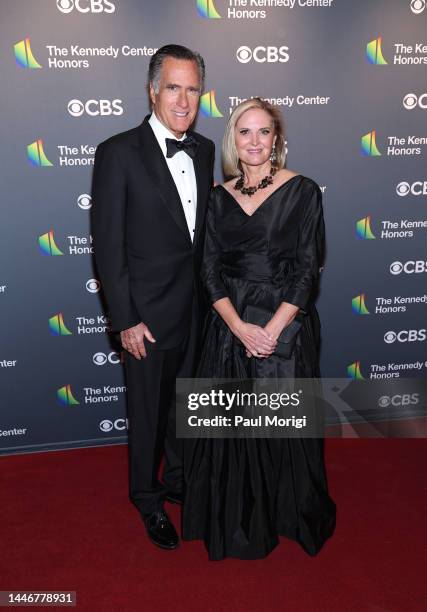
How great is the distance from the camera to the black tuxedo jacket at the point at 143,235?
2.25 m

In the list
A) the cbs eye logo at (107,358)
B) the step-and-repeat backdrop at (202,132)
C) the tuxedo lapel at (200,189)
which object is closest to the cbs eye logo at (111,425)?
the step-and-repeat backdrop at (202,132)

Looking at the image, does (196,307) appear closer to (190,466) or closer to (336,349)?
(190,466)

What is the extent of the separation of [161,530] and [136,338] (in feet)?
2.88

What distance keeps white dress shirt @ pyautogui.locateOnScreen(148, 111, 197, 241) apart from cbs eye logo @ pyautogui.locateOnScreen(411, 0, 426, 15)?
70.9 inches

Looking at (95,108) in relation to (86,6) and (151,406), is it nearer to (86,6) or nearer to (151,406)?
(86,6)

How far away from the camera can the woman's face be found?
2.21 metres

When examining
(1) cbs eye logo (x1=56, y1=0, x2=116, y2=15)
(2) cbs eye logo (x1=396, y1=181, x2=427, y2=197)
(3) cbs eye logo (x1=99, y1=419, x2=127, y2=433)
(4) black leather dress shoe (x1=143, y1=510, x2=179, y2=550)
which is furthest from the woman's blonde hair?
(3) cbs eye logo (x1=99, y1=419, x2=127, y2=433)

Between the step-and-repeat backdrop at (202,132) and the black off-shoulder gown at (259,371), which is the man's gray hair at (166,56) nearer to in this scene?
the black off-shoulder gown at (259,371)

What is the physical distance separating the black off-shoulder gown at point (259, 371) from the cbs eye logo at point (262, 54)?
114cm

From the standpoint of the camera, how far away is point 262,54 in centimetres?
315

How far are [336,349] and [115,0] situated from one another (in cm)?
233

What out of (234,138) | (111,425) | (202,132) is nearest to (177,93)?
(234,138)

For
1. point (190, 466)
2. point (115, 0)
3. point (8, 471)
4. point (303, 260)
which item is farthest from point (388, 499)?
point (115, 0)

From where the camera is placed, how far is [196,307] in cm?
255
